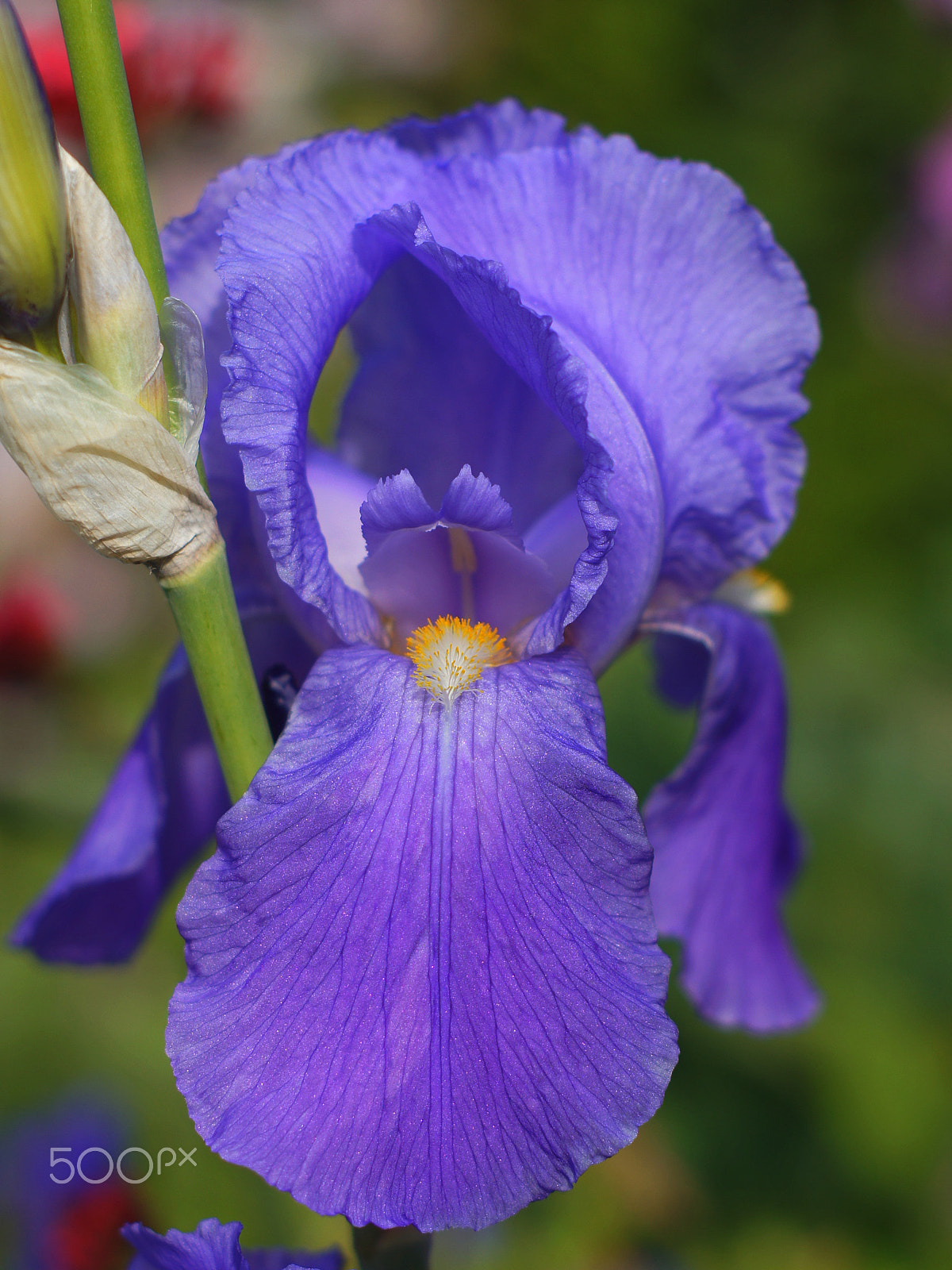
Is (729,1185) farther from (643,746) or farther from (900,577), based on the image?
(900,577)

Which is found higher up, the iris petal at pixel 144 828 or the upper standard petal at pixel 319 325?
the upper standard petal at pixel 319 325

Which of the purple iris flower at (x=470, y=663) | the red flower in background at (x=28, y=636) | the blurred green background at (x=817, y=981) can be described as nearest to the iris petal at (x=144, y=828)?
the purple iris flower at (x=470, y=663)

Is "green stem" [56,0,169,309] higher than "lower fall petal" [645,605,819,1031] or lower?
higher

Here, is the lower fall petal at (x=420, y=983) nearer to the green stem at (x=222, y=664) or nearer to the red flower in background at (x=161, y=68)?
the green stem at (x=222, y=664)

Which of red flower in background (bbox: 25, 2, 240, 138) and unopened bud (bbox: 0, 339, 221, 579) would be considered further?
red flower in background (bbox: 25, 2, 240, 138)

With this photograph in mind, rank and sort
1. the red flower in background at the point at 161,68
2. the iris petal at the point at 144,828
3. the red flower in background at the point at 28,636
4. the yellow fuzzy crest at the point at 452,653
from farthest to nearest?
1. the red flower in background at the point at 28,636
2. the red flower in background at the point at 161,68
3. the iris petal at the point at 144,828
4. the yellow fuzzy crest at the point at 452,653

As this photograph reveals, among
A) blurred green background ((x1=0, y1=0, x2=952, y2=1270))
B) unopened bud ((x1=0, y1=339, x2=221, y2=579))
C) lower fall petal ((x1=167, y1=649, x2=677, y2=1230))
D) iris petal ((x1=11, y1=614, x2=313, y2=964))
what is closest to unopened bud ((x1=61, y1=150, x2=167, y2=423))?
unopened bud ((x1=0, y1=339, x2=221, y2=579))

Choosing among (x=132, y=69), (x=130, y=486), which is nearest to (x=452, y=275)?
(x=130, y=486)

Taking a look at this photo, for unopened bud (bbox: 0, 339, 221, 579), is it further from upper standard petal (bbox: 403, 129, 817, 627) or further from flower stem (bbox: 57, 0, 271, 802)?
upper standard petal (bbox: 403, 129, 817, 627)
